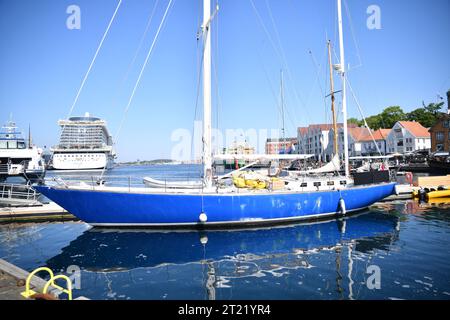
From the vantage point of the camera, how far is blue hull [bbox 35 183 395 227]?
43.4 feet

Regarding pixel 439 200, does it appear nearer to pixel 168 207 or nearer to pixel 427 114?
pixel 168 207

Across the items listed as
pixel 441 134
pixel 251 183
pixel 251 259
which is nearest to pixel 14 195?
pixel 251 183

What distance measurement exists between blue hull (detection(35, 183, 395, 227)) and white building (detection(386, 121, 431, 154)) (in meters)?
65.6

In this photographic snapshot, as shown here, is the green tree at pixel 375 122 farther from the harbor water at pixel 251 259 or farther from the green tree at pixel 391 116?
the harbor water at pixel 251 259

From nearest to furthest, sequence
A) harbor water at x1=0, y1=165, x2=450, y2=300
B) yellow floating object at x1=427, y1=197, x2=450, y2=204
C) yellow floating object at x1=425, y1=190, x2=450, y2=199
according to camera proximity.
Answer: harbor water at x1=0, y1=165, x2=450, y2=300, yellow floating object at x1=427, y1=197, x2=450, y2=204, yellow floating object at x1=425, y1=190, x2=450, y2=199

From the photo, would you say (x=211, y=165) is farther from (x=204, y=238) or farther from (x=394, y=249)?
(x=394, y=249)

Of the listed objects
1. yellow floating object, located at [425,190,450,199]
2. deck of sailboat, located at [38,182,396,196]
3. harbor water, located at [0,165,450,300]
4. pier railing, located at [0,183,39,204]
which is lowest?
harbor water, located at [0,165,450,300]

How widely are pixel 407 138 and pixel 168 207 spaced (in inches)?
2873

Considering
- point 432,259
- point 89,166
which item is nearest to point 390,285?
point 432,259

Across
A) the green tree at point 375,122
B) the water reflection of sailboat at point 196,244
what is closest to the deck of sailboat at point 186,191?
the water reflection of sailboat at point 196,244

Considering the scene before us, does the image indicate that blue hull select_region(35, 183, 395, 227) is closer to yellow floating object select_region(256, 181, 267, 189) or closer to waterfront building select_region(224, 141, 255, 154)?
yellow floating object select_region(256, 181, 267, 189)

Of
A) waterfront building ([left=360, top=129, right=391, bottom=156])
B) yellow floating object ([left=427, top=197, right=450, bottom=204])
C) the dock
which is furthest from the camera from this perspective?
waterfront building ([left=360, top=129, right=391, bottom=156])

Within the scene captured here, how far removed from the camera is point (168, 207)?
1338 centimetres

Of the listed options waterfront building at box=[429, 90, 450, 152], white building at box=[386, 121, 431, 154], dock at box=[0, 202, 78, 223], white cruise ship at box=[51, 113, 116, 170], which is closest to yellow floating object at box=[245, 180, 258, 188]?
dock at box=[0, 202, 78, 223]
